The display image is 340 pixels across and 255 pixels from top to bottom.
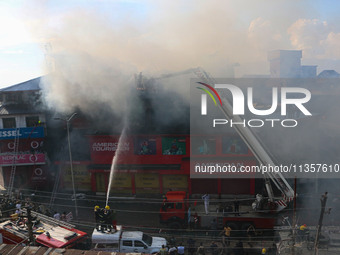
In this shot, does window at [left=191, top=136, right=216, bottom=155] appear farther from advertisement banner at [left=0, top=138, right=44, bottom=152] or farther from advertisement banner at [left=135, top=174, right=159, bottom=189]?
advertisement banner at [left=0, top=138, right=44, bottom=152]

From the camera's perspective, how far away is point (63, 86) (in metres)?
19.6

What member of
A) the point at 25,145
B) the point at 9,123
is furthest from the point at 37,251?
the point at 9,123

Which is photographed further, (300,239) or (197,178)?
(197,178)

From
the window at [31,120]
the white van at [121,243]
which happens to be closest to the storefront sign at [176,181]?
the white van at [121,243]

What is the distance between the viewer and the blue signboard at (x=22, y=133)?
17766 millimetres

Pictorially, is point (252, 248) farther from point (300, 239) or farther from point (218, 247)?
point (300, 239)

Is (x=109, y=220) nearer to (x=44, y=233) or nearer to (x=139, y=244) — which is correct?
(x=139, y=244)

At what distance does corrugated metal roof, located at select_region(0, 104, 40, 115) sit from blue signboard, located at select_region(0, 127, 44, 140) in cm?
118

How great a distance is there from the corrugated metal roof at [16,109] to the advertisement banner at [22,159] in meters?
2.76

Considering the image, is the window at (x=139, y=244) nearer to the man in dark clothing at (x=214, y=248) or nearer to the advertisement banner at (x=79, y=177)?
the man in dark clothing at (x=214, y=248)

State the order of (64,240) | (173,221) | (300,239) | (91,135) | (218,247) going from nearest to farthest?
(300,239)
(64,240)
(218,247)
(173,221)
(91,135)

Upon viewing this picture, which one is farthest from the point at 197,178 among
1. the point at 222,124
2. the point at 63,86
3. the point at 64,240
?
the point at 63,86

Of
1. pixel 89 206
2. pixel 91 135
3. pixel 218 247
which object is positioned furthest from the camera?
pixel 91 135

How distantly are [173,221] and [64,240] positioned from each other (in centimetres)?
452
